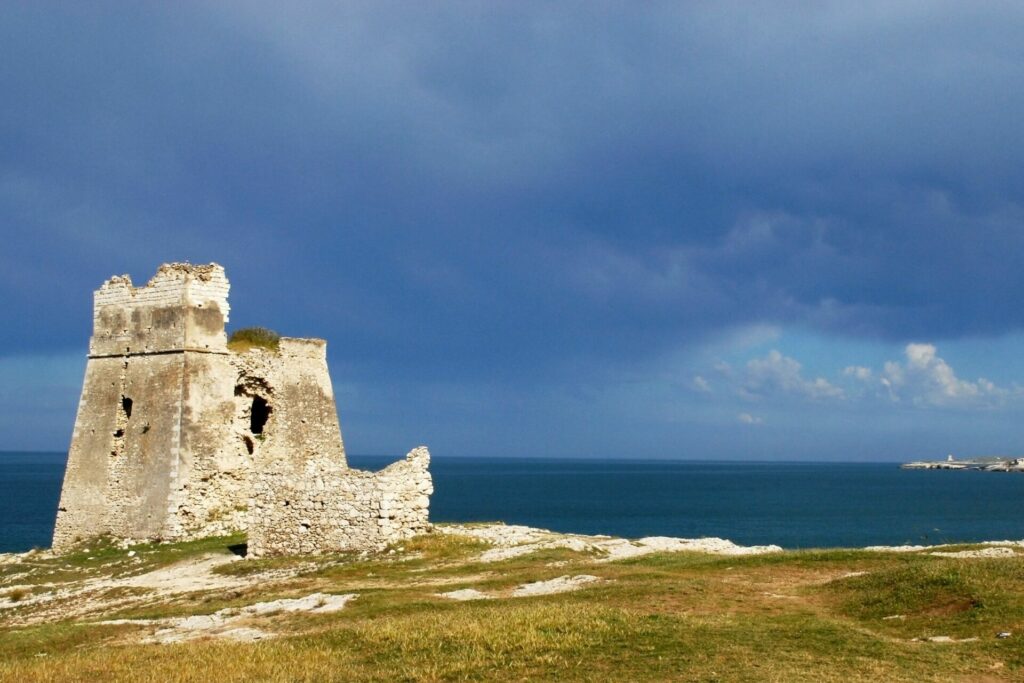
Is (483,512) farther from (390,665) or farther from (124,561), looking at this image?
(390,665)

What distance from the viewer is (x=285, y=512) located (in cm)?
2694

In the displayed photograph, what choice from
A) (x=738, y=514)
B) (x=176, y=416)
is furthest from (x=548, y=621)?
(x=738, y=514)

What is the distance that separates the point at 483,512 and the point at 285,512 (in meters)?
62.7

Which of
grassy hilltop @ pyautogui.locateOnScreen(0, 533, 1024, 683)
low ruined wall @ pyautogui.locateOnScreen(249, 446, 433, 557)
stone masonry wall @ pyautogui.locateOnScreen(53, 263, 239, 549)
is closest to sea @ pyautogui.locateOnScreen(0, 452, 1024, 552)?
stone masonry wall @ pyautogui.locateOnScreen(53, 263, 239, 549)

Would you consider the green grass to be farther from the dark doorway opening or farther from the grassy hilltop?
the grassy hilltop

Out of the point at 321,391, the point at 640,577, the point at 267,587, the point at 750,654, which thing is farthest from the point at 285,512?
the point at 750,654

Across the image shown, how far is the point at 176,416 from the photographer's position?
32.0 meters

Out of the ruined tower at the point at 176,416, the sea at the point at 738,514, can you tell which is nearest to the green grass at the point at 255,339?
the ruined tower at the point at 176,416

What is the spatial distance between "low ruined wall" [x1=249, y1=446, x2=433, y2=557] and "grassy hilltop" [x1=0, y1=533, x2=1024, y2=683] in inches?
64.7

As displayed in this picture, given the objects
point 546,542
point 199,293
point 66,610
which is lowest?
point 66,610

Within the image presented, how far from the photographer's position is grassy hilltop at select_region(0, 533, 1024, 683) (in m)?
12.1

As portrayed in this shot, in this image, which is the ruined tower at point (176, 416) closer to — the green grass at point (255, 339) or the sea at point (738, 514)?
the green grass at point (255, 339)

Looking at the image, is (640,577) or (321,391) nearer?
(640,577)

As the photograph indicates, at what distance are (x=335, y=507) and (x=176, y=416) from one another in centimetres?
892
